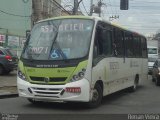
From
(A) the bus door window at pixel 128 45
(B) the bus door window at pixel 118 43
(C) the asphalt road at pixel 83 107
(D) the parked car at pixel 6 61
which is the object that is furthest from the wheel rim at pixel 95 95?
(D) the parked car at pixel 6 61

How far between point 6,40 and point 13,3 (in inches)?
182

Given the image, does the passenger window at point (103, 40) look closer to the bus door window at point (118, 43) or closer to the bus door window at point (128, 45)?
the bus door window at point (118, 43)

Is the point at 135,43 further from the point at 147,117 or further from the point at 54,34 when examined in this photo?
the point at 147,117

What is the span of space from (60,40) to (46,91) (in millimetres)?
1714

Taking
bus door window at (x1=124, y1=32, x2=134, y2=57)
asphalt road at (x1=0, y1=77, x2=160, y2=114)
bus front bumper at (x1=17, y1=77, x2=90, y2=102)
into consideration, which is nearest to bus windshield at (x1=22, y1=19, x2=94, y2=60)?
bus front bumper at (x1=17, y1=77, x2=90, y2=102)

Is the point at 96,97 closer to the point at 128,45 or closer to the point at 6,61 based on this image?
the point at 128,45

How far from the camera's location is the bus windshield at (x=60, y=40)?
13.1 meters

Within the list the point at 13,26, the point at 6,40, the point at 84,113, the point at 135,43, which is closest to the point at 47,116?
the point at 84,113

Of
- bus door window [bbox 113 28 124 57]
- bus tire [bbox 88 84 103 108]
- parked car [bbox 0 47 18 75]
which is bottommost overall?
parked car [bbox 0 47 18 75]

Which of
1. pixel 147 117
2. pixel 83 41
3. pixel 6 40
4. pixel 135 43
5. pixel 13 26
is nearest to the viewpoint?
pixel 147 117

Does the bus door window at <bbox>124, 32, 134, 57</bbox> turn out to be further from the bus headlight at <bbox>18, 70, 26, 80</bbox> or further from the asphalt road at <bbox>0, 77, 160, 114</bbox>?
the bus headlight at <bbox>18, 70, 26, 80</bbox>

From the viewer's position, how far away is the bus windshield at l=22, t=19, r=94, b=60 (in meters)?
13.1

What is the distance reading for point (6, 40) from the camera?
4147 cm

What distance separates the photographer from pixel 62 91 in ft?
41.4
